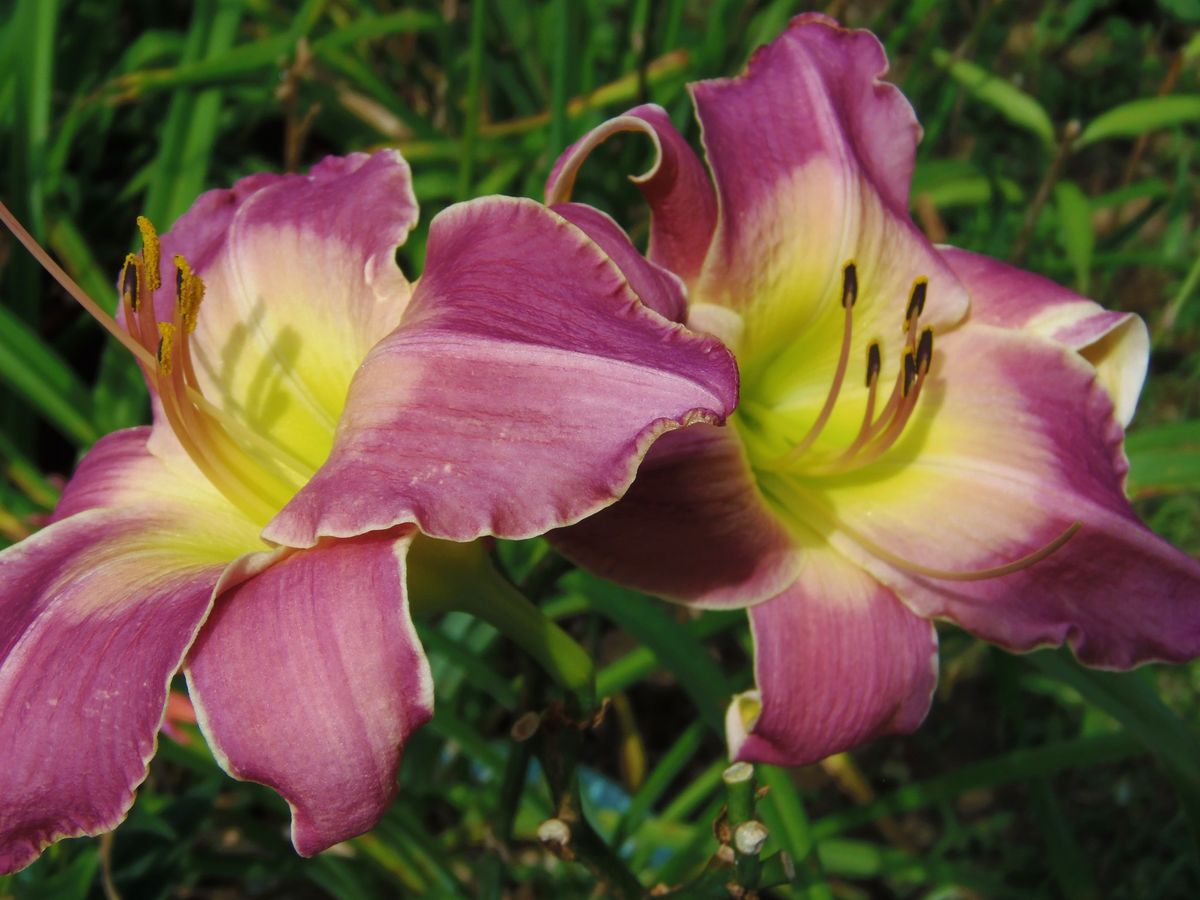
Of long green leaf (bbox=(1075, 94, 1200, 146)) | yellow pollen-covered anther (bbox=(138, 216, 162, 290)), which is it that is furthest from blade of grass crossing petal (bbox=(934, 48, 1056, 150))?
yellow pollen-covered anther (bbox=(138, 216, 162, 290))

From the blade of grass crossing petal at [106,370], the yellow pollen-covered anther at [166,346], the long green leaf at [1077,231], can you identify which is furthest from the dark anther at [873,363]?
the blade of grass crossing petal at [106,370]

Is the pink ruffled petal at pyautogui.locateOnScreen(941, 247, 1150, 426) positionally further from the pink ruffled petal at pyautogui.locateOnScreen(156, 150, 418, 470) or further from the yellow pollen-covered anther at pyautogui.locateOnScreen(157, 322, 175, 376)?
the yellow pollen-covered anther at pyautogui.locateOnScreen(157, 322, 175, 376)

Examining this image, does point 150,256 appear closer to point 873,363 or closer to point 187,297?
point 187,297

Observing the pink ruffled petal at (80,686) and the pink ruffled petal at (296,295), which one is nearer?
the pink ruffled petal at (80,686)

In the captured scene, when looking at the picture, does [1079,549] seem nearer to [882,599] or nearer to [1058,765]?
[882,599]

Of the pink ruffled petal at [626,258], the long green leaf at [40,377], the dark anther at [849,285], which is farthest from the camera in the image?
the long green leaf at [40,377]

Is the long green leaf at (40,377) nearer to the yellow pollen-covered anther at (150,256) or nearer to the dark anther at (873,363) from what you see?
the yellow pollen-covered anther at (150,256)

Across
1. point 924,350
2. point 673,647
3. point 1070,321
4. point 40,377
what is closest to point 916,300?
point 924,350
